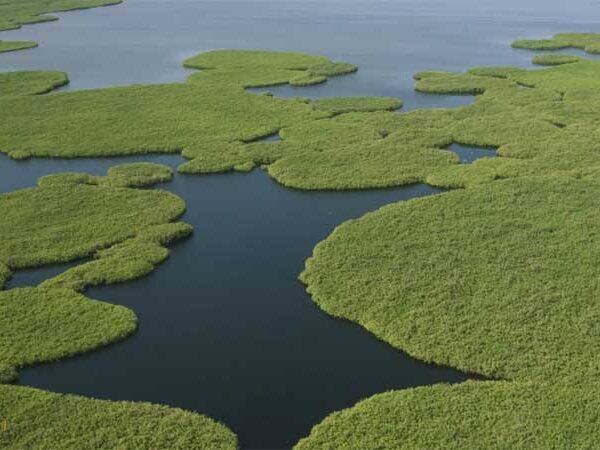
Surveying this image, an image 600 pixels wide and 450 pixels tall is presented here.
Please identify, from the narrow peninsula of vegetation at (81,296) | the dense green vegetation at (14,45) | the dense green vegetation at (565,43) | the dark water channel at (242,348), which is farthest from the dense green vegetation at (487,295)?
the dense green vegetation at (14,45)

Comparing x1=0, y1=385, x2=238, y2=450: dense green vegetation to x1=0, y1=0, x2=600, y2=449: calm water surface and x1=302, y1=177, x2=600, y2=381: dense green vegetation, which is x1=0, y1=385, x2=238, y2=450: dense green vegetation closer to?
x1=0, y1=0, x2=600, y2=449: calm water surface

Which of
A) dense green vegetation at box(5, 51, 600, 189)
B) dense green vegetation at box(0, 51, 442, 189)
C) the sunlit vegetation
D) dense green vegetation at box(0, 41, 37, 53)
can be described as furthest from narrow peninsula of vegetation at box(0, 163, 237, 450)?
dense green vegetation at box(0, 41, 37, 53)

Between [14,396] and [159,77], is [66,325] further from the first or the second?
[159,77]

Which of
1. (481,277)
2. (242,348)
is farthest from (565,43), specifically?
(242,348)

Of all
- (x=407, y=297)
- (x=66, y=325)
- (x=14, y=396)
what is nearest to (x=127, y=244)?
(x=66, y=325)

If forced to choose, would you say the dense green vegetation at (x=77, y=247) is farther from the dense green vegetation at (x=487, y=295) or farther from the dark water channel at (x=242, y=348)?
the dense green vegetation at (x=487, y=295)

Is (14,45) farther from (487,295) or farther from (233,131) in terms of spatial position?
(487,295)
